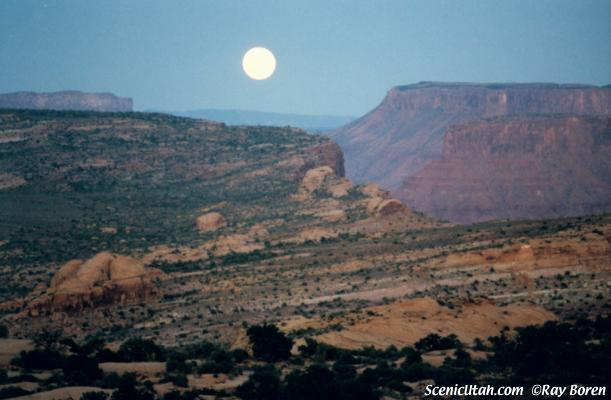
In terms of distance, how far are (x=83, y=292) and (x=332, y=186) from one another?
43.5 metres

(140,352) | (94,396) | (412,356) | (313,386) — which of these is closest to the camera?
(94,396)

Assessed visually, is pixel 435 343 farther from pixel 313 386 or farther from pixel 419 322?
pixel 313 386

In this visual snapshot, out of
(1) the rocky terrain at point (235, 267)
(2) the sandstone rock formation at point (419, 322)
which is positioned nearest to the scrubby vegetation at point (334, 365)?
(1) the rocky terrain at point (235, 267)

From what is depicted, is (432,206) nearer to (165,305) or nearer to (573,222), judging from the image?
(573,222)

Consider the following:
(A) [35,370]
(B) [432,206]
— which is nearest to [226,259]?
(A) [35,370]

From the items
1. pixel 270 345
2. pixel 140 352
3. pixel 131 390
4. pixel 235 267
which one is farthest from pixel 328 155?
pixel 131 390

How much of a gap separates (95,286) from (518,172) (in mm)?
114635

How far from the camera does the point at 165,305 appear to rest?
184ft

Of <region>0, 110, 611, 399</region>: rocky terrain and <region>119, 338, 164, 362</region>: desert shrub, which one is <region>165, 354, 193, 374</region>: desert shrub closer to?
<region>0, 110, 611, 399</region>: rocky terrain

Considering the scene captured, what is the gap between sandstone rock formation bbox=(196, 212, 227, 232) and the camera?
278ft

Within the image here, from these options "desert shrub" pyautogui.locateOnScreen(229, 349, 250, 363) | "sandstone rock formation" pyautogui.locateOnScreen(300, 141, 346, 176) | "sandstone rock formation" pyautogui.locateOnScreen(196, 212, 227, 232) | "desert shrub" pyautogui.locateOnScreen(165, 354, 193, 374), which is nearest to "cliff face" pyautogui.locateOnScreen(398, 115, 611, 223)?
"sandstone rock formation" pyautogui.locateOnScreen(300, 141, 346, 176)

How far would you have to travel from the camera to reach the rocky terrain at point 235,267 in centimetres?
3403

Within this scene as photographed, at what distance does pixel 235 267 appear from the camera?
6694cm

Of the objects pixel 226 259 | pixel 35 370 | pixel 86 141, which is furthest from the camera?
pixel 86 141
